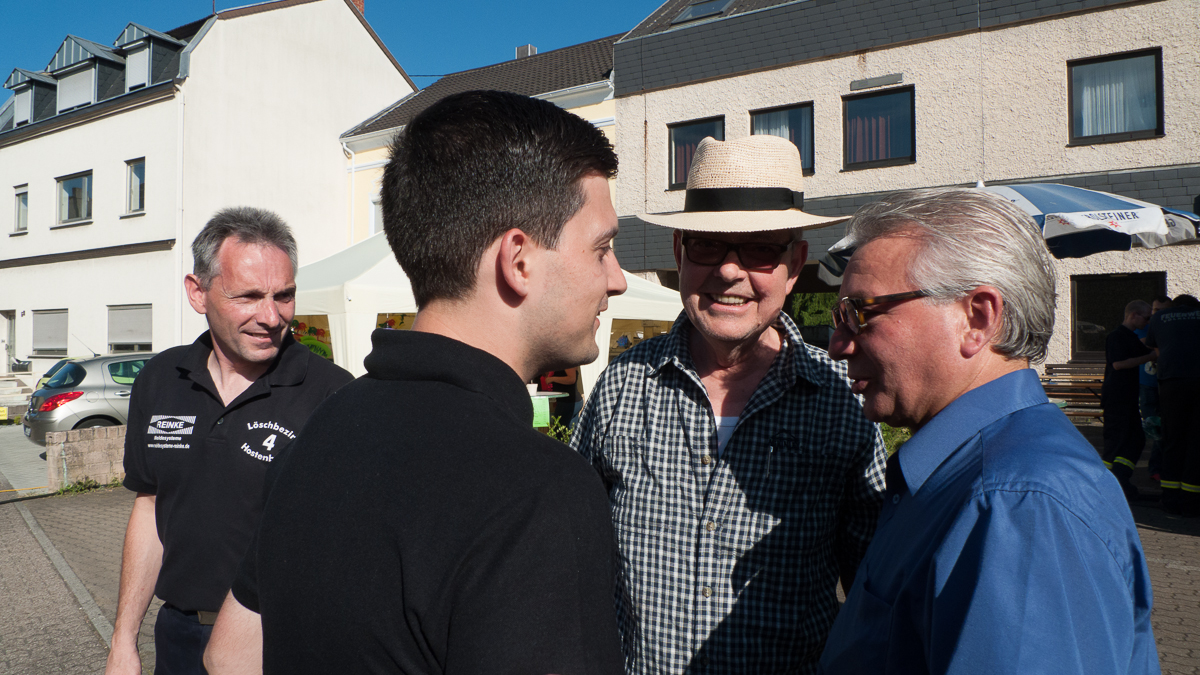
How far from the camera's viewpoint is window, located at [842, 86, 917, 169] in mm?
13141

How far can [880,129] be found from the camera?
1341cm

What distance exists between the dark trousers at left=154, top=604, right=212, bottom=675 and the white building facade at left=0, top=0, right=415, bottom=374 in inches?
682

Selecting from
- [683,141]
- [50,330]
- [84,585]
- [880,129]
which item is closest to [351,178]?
[50,330]

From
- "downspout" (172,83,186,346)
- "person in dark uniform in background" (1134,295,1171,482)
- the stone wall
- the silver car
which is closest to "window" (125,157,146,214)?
"downspout" (172,83,186,346)

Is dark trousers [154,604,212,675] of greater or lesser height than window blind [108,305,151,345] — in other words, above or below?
below

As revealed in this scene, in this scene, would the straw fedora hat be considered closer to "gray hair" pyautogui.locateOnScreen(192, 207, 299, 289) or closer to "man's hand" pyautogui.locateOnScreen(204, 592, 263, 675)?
"gray hair" pyautogui.locateOnScreen(192, 207, 299, 289)

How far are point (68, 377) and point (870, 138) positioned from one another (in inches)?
517

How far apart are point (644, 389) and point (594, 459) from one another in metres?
0.25

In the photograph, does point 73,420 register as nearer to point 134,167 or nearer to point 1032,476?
point 134,167

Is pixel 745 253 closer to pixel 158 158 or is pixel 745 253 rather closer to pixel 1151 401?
pixel 1151 401

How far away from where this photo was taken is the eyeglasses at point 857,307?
1.59m

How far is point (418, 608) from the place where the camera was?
922mm

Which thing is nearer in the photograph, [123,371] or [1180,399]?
[1180,399]

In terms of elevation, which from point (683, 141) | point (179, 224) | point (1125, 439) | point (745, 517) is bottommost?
point (1125, 439)
